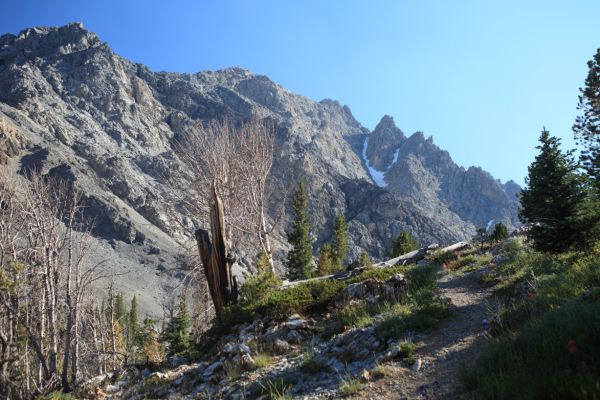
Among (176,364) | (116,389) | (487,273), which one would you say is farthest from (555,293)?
(116,389)

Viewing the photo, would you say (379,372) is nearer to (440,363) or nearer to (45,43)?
(440,363)

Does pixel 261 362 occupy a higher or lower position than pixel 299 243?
lower

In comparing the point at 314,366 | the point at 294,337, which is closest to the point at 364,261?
the point at 294,337

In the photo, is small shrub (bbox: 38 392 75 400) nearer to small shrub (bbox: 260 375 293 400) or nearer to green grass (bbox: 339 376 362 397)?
small shrub (bbox: 260 375 293 400)

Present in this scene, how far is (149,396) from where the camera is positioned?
9297 millimetres

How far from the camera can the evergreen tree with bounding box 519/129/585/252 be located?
38.7 ft

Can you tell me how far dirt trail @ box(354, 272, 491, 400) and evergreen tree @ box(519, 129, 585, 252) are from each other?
4596 millimetres

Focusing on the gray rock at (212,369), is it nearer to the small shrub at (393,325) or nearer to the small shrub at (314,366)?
the small shrub at (314,366)

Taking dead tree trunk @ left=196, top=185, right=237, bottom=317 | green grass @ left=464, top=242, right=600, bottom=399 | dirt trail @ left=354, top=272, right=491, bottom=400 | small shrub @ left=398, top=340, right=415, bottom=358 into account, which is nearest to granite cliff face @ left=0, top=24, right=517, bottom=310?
dead tree trunk @ left=196, top=185, right=237, bottom=317

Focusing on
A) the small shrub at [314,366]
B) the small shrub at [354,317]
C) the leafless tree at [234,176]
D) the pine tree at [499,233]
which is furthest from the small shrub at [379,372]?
the pine tree at [499,233]

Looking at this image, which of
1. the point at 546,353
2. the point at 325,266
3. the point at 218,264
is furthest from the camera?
the point at 325,266

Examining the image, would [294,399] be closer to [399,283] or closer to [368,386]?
[368,386]

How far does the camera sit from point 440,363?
632 centimetres

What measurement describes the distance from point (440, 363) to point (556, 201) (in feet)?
28.1
